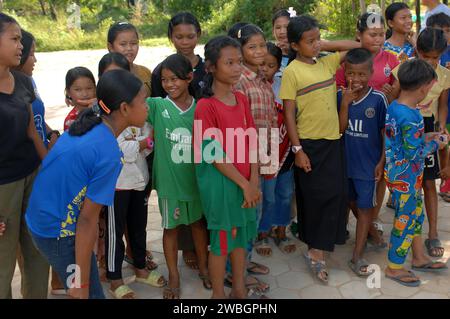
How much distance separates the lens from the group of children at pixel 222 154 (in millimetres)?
2049

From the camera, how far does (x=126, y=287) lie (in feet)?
9.39

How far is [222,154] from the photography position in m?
2.44

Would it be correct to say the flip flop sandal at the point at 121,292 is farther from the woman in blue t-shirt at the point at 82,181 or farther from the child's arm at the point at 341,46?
the child's arm at the point at 341,46

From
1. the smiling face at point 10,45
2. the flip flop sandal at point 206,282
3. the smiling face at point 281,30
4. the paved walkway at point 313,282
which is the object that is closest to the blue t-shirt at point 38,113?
the smiling face at point 10,45

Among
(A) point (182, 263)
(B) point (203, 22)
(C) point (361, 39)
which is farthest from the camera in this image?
(B) point (203, 22)

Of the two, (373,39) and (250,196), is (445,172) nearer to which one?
(373,39)

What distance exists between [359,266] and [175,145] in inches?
56.1

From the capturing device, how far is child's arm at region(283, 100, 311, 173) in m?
2.85

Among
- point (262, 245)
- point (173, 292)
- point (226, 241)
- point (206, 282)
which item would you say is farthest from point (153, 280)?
point (262, 245)

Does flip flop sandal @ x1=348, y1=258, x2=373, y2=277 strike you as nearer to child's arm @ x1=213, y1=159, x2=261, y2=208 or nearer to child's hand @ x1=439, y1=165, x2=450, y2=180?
child's hand @ x1=439, y1=165, x2=450, y2=180

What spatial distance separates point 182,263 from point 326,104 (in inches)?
56.9

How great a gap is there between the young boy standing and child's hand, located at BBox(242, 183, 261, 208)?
2.81 ft

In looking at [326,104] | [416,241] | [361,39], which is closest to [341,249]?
[416,241]
